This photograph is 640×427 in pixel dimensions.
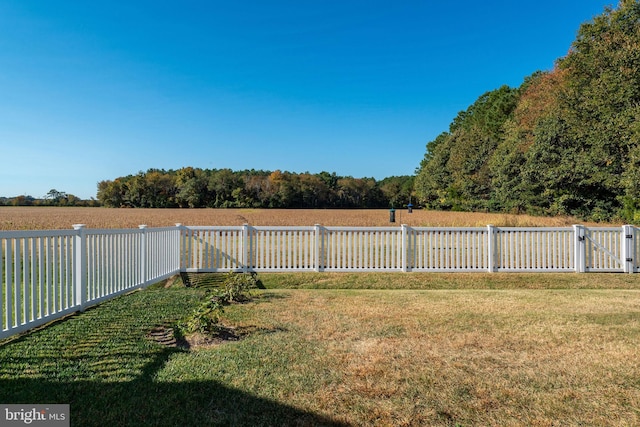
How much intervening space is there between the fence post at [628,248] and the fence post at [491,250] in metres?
2.56

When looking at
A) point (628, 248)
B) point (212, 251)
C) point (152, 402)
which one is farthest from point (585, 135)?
point (152, 402)

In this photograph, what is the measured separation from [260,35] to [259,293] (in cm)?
1173

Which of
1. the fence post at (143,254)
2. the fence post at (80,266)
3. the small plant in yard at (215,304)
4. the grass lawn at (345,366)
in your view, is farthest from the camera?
the fence post at (143,254)

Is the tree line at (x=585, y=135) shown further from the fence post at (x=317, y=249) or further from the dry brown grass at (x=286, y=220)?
the fence post at (x=317, y=249)

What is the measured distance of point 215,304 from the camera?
13.2 ft

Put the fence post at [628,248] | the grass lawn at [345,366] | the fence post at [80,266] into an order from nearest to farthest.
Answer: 1. the grass lawn at [345,366]
2. the fence post at [80,266]
3. the fence post at [628,248]

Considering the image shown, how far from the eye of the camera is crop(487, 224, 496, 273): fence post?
7305 millimetres

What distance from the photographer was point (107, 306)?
4.84 metres

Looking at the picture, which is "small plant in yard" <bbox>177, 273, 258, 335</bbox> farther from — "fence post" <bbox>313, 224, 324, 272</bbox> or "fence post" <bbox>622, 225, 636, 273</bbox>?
"fence post" <bbox>622, 225, 636, 273</bbox>

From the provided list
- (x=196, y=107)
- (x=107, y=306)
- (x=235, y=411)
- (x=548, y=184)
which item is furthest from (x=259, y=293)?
(x=548, y=184)

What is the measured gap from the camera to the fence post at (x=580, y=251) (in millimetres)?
7211

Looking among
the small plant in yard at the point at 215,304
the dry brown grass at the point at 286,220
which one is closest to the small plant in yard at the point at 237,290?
the small plant in yard at the point at 215,304

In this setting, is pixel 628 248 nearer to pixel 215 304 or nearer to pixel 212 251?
pixel 215 304

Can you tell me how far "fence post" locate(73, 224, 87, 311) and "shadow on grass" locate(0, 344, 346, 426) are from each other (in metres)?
1.89
